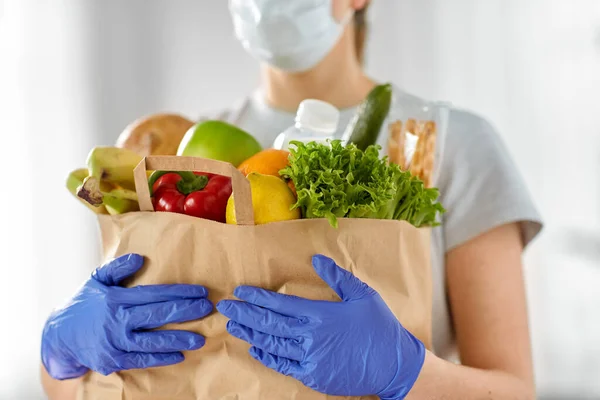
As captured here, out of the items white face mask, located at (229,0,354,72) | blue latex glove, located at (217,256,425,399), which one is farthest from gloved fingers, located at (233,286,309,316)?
white face mask, located at (229,0,354,72)

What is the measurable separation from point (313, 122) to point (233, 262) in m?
0.24

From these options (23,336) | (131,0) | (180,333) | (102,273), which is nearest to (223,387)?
(180,333)

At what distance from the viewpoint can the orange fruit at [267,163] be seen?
0.80 meters

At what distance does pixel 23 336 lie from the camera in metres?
2.26

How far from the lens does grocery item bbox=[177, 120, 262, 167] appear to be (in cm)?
89

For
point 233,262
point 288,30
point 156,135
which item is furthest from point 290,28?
point 233,262

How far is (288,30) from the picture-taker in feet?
3.67

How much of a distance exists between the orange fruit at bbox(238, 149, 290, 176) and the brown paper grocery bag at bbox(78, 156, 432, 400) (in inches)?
3.2

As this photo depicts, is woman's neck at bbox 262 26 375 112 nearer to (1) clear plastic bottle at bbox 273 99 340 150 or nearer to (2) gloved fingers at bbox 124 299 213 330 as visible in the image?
(1) clear plastic bottle at bbox 273 99 340 150

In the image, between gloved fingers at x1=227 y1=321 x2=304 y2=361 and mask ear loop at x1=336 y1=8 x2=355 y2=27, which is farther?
mask ear loop at x1=336 y1=8 x2=355 y2=27

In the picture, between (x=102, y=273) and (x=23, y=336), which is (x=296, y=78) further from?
(x=23, y=336)

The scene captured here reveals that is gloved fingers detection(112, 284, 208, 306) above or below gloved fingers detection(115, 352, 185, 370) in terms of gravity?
above

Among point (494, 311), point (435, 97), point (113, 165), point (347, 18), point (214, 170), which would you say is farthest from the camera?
point (435, 97)

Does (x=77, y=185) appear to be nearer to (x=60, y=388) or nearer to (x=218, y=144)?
(x=218, y=144)
